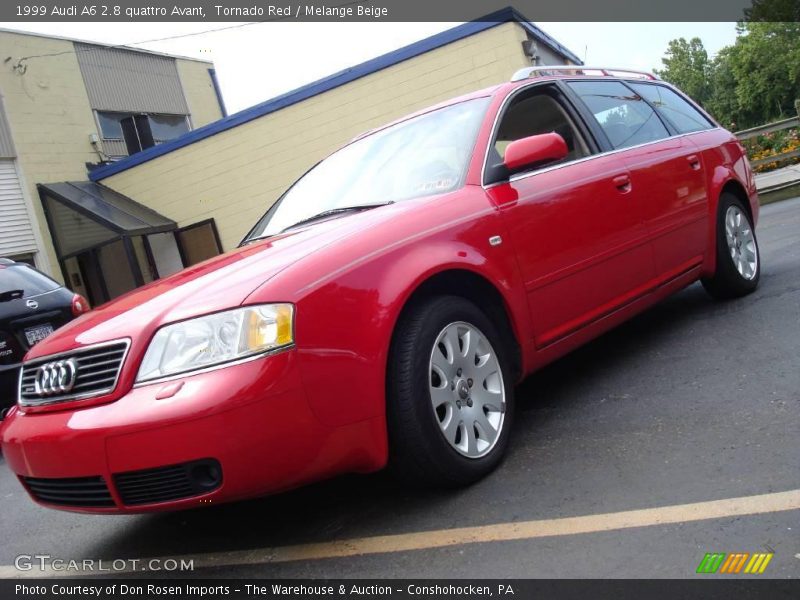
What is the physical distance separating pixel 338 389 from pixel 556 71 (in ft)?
9.13

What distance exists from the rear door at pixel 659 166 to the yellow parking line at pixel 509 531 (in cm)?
217

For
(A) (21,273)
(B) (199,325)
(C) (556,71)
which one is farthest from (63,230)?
(B) (199,325)

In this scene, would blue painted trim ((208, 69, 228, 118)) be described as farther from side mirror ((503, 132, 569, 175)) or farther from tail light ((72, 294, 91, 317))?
side mirror ((503, 132, 569, 175))

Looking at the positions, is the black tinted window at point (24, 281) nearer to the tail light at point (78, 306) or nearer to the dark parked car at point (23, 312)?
the dark parked car at point (23, 312)

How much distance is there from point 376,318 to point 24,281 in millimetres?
4589

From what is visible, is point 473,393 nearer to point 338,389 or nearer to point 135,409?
point 338,389

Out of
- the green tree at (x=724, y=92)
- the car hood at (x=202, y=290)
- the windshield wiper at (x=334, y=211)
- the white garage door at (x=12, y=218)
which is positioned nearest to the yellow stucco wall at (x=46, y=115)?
the white garage door at (x=12, y=218)

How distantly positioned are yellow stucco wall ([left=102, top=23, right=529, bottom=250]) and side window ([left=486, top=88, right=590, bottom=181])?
917cm

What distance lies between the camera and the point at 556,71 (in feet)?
15.0

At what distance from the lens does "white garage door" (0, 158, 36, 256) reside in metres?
15.5

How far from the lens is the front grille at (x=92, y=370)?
2.68 m

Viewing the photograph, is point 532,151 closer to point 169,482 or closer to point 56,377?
point 169,482

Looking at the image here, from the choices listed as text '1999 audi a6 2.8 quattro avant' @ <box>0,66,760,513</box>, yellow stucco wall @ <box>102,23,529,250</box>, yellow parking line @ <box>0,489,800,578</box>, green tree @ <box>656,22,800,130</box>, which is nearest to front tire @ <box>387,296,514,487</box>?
text '1999 audi a6 2.8 quattro avant' @ <box>0,66,760,513</box>

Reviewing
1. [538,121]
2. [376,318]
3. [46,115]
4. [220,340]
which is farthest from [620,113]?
[46,115]
